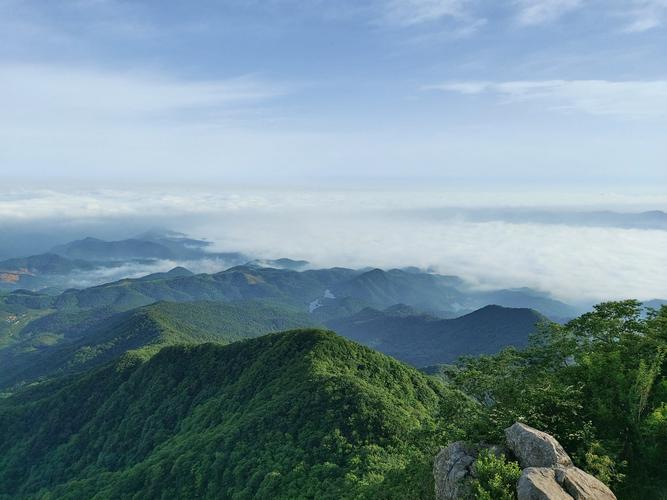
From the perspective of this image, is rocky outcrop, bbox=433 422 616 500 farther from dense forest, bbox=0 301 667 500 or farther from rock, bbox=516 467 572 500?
dense forest, bbox=0 301 667 500

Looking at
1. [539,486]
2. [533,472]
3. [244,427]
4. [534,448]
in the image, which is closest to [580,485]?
[533,472]

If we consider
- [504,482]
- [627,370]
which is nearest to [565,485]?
[504,482]

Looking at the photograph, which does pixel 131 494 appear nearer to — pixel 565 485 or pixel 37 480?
pixel 37 480

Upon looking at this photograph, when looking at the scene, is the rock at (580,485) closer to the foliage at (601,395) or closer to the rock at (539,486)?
the rock at (539,486)

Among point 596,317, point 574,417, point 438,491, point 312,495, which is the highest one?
point 596,317

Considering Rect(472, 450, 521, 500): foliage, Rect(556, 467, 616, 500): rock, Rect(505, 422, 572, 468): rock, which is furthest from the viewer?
Rect(505, 422, 572, 468): rock

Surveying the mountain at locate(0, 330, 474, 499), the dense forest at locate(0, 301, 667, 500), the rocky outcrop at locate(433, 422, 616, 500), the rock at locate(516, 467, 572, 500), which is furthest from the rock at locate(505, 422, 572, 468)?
the mountain at locate(0, 330, 474, 499)
